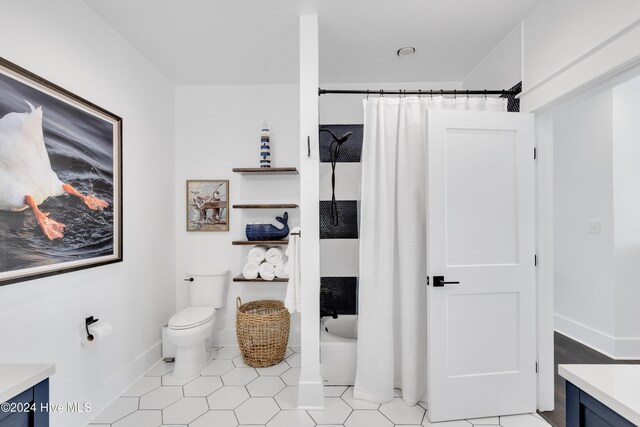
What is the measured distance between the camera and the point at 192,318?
2.48m

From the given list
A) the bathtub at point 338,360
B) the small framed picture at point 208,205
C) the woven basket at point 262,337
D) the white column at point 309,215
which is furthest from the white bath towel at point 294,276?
the small framed picture at point 208,205

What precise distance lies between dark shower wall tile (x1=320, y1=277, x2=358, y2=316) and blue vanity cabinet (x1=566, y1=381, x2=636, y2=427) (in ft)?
6.52

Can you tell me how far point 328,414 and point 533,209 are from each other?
1.85 m

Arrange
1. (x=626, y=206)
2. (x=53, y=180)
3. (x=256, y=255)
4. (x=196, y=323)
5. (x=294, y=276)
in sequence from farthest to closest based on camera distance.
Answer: (x=256, y=255), (x=626, y=206), (x=196, y=323), (x=294, y=276), (x=53, y=180)

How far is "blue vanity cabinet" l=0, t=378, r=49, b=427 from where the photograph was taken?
0.86 metres

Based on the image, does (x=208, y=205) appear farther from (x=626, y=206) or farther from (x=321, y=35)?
(x=626, y=206)

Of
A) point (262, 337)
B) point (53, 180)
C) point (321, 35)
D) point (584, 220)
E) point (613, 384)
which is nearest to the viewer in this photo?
point (613, 384)

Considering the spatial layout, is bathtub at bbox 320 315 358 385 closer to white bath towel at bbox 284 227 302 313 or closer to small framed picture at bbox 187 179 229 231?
white bath towel at bbox 284 227 302 313

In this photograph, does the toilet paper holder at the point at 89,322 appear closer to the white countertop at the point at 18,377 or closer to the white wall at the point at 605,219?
the white countertop at the point at 18,377

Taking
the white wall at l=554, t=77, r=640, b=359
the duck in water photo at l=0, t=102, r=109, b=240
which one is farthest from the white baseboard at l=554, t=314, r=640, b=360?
the duck in water photo at l=0, t=102, r=109, b=240

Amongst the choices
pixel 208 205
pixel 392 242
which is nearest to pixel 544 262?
pixel 392 242

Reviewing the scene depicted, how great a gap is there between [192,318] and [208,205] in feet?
3.56

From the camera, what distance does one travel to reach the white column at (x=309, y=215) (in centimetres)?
203

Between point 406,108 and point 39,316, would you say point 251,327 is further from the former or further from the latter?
point 406,108
